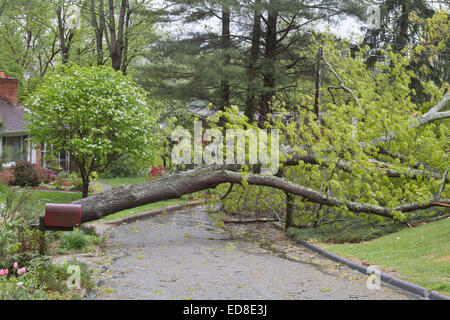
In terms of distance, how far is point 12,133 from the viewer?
21531mm

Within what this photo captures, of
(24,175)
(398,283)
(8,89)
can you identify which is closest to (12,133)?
(24,175)

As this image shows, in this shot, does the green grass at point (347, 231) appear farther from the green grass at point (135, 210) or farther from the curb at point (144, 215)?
the green grass at point (135, 210)

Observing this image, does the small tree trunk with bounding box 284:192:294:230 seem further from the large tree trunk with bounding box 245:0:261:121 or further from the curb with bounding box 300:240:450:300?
the large tree trunk with bounding box 245:0:261:121

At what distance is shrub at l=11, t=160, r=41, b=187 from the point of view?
20.5 metres

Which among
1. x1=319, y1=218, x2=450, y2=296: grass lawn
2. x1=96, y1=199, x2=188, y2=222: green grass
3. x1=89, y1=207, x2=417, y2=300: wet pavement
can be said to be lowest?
x1=89, y1=207, x2=417, y2=300: wet pavement

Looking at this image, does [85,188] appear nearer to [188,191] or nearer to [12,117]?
[188,191]

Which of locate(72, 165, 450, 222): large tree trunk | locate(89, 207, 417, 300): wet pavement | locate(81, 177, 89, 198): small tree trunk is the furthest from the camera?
locate(81, 177, 89, 198): small tree trunk

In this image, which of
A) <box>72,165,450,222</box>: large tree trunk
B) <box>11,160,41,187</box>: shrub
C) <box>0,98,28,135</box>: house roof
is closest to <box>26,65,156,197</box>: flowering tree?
<box>72,165,450,222</box>: large tree trunk

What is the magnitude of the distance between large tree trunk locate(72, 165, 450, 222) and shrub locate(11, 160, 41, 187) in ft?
35.5

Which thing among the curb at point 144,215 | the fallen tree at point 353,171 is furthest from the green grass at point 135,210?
the fallen tree at point 353,171

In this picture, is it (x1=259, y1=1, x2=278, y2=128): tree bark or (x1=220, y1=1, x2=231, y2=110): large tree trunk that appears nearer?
(x1=220, y1=1, x2=231, y2=110): large tree trunk

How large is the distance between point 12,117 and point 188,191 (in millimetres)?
14281

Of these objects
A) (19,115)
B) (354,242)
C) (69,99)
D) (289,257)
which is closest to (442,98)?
(354,242)
